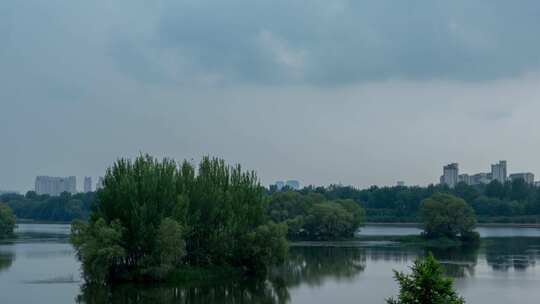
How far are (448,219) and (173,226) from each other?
4278 centimetres

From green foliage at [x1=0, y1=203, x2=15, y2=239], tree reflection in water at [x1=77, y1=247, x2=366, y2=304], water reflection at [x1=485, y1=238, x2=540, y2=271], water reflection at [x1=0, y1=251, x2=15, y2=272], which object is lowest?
tree reflection in water at [x1=77, y1=247, x2=366, y2=304]

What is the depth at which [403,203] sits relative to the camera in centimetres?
13188

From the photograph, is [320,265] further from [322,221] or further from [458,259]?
[322,221]

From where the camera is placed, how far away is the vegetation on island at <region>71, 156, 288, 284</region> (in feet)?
128

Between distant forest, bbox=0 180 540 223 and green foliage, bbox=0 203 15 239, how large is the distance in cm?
4776

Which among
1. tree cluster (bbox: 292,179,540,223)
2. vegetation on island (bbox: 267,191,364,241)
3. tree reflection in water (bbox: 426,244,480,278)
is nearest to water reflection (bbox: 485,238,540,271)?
tree reflection in water (bbox: 426,244,480,278)

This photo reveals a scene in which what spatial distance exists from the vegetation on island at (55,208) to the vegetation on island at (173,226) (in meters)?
90.1

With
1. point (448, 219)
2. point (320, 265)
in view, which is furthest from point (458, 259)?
point (448, 219)

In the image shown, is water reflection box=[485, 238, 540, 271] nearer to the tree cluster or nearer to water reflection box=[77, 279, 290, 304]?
water reflection box=[77, 279, 290, 304]

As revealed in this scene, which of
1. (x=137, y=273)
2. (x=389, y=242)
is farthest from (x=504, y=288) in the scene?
(x=389, y=242)

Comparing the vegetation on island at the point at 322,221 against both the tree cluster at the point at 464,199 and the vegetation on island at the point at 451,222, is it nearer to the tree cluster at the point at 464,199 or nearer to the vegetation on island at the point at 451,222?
the vegetation on island at the point at 451,222

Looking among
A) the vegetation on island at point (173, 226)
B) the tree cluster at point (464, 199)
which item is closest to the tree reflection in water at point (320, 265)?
the vegetation on island at point (173, 226)

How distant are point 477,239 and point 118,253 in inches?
1862

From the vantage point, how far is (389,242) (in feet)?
242
